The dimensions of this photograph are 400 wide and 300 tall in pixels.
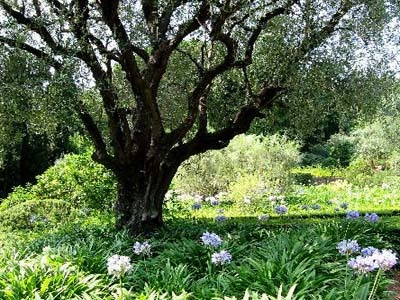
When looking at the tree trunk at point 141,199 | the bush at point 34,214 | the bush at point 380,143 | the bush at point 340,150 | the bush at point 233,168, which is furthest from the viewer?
the bush at point 340,150

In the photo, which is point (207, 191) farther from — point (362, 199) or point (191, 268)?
point (191, 268)

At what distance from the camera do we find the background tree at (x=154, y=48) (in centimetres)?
785

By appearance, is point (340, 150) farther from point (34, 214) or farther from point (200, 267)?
point (200, 267)

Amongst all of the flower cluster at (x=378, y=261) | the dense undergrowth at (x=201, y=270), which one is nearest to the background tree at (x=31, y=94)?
the dense undergrowth at (x=201, y=270)

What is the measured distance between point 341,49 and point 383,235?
9.97 ft

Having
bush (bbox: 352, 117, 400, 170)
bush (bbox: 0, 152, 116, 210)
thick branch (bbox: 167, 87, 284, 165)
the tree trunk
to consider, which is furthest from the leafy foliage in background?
bush (bbox: 352, 117, 400, 170)

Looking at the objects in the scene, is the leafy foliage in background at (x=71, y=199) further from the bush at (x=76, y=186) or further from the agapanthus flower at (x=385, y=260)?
the agapanthus flower at (x=385, y=260)

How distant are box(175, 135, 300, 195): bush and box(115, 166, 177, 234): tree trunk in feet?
26.9

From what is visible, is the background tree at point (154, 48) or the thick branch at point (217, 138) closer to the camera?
the background tree at point (154, 48)

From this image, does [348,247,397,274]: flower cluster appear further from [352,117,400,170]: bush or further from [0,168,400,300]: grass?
[352,117,400,170]: bush

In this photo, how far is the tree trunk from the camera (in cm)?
919

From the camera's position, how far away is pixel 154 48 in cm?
841

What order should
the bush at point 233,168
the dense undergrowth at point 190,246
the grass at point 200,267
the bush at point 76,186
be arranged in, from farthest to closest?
A: the bush at point 233,168
the bush at point 76,186
the dense undergrowth at point 190,246
the grass at point 200,267

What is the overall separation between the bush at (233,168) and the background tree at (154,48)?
8263 millimetres
